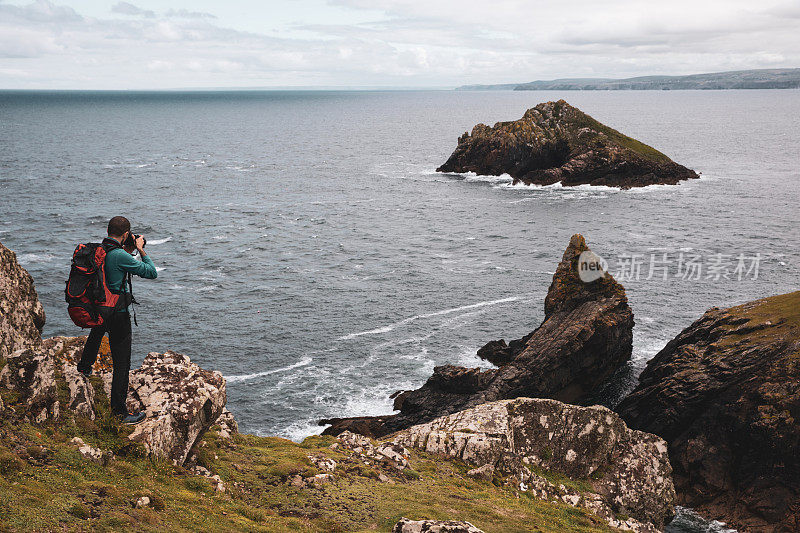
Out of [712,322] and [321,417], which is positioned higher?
[712,322]

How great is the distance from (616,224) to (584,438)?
273 ft

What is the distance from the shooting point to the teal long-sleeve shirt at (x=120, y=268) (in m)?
14.5

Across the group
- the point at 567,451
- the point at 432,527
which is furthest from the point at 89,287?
the point at 567,451

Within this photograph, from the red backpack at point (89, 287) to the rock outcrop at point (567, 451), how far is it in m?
16.0

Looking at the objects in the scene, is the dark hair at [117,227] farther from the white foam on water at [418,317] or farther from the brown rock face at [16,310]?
the white foam on water at [418,317]

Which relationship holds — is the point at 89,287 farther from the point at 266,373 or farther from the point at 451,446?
the point at 266,373

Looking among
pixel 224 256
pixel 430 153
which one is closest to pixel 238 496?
pixel 224 256

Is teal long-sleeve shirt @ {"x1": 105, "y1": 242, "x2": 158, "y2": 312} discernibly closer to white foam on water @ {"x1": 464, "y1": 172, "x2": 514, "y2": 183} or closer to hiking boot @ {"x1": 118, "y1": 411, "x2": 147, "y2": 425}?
hiking boot @ {"x1": 118, "y1": 411, "x2": 147, "y2": 425}

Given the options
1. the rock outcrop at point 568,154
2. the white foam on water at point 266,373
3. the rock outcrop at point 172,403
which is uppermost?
the rock outcrop at point 568,154

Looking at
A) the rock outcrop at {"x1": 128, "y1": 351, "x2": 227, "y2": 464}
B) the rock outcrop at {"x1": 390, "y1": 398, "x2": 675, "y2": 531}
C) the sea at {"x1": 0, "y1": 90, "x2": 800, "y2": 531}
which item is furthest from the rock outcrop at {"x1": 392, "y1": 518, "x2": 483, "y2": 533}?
the sea at {"x1": 0, "y1": 90, "x2": 800, "y2": 531}

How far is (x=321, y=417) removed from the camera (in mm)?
47906

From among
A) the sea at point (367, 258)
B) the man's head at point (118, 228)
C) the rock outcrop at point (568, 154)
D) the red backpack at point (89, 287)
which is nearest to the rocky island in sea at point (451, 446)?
the red backpack at point (89, 287)

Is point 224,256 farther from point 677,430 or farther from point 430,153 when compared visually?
point 430,153

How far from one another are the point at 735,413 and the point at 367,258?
55.3 metres
